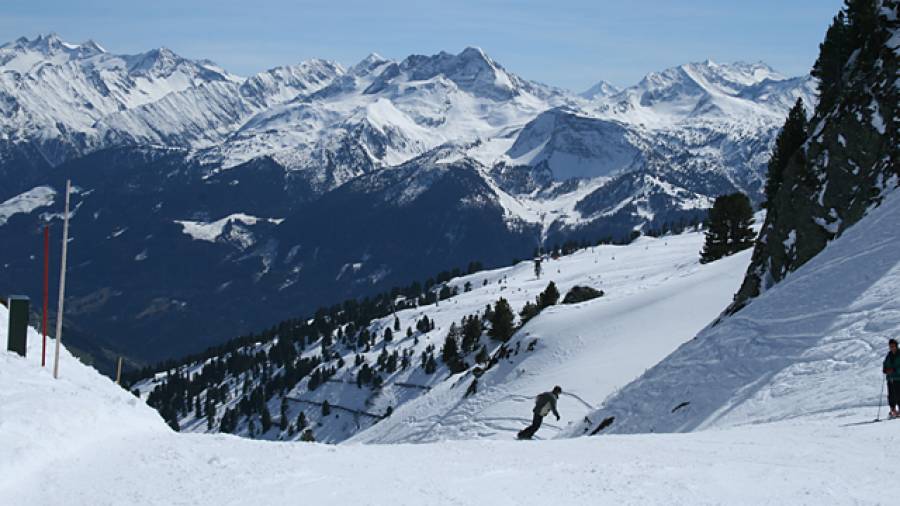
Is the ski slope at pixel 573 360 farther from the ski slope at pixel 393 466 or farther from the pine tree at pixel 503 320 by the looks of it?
the pine tree at pixel 503 320

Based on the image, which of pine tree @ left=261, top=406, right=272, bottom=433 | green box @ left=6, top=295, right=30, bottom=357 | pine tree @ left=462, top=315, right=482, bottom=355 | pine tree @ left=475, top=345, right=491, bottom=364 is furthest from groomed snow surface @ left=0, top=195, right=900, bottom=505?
pine tree @ left=261, top=406, right=272, bottom=433

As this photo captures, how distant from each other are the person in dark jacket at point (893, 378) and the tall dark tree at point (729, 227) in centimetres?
6753

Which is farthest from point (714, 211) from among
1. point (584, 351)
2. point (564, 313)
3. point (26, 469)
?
point (26, 469)

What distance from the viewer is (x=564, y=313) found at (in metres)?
66.9

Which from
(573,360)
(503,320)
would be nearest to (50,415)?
(573,360)

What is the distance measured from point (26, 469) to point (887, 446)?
17141mm

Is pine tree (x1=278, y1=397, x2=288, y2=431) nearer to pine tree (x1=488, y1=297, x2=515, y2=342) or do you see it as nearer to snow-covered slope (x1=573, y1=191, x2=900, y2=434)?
pine tree (x1=488, y1=297, x2=515, y2=342)

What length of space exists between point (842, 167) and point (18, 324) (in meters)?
39.5

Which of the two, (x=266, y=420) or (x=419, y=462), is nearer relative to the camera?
(x=419, y=462)

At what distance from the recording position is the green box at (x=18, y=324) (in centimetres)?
2095

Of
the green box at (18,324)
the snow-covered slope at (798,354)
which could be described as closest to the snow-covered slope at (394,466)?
the green box at (18,324)

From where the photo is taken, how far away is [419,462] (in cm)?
1709

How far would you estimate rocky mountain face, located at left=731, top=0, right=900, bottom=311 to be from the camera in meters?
41.9

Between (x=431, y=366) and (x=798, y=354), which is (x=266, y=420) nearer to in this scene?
(x=431, y=366)
